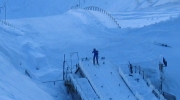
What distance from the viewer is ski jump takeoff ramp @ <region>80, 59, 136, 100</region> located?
16.2m

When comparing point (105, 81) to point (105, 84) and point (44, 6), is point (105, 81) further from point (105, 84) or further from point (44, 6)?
point (44, 6)

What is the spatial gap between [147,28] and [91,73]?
824 cm

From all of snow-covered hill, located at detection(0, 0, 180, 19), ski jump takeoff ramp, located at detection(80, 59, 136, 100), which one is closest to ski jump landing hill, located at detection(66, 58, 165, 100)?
ski jump takeoff ramp, located at detection(80, 59, 136, 100)

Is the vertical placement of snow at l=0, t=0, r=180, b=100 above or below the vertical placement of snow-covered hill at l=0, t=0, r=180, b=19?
below

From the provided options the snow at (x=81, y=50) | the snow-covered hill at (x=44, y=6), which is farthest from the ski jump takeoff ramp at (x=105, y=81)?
the snow-covered hill at (x=44, y=6)

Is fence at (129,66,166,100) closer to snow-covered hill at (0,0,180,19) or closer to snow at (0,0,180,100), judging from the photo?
snow at (0,0,180,100)

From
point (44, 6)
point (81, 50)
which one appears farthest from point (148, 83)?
point (44, 6)

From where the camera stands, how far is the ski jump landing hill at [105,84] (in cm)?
1620

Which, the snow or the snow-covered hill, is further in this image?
the snow-covered hill

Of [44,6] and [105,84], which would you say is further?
[44,6]

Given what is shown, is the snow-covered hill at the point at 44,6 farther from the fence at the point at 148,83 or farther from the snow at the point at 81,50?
the fence at the point at 148,83

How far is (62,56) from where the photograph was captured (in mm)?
21609

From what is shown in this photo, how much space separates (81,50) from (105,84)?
566 cm

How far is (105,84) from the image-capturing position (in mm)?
17000
